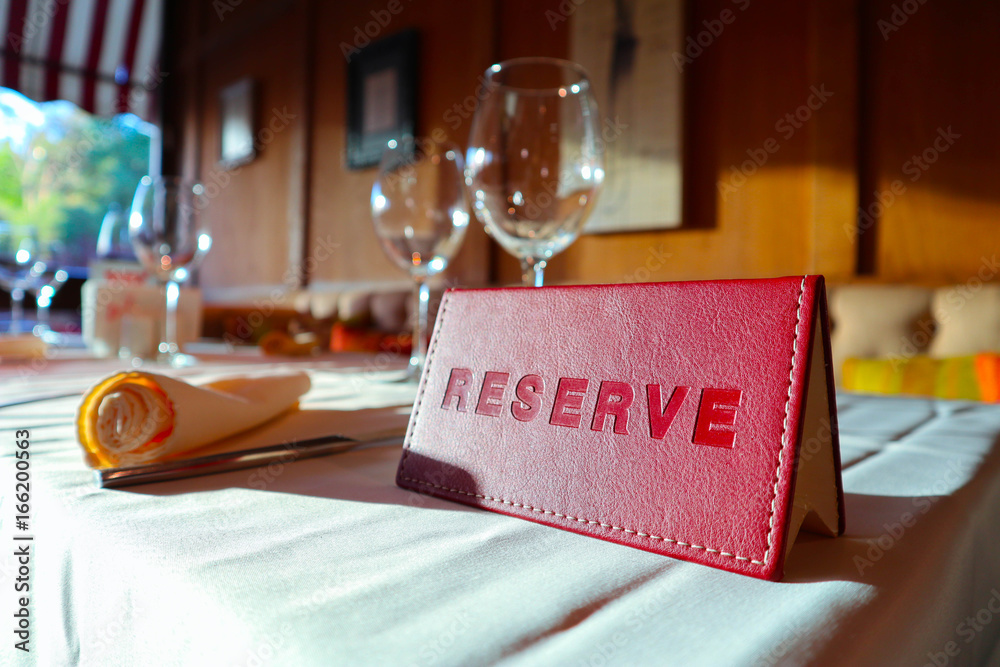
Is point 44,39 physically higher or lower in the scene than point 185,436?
higher

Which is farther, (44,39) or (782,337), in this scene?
(44,39)

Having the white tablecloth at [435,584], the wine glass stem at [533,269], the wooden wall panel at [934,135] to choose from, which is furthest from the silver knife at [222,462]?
the wooden wall panel at [934,135]

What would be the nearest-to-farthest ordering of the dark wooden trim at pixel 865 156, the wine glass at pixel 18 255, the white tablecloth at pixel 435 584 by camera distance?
the white tablecloth at pixel 435 584 < the wine glass at pixel 18 255 < the dark wooden trim at pixel 865 156

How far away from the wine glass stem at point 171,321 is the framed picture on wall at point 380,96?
2.71 m

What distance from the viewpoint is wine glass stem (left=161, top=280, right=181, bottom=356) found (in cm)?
95

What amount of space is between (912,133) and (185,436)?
2.32 m

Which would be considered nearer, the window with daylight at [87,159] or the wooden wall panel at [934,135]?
the wooden wall panel at [934,135]

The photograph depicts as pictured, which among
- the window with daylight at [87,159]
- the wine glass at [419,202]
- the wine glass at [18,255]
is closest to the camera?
the wine glass at [419,202]

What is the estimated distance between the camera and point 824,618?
7.4 inches

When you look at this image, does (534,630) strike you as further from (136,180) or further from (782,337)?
(136,180)

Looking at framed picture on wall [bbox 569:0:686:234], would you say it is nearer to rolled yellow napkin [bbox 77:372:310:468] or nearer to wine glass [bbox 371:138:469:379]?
wine glass [bbox 371:138:469:379]

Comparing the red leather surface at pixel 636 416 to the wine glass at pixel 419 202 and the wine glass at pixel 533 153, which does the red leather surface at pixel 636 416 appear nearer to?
the wine glass at pixel 533 153

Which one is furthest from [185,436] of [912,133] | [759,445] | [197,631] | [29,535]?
[912,133]

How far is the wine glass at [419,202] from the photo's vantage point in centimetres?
65
